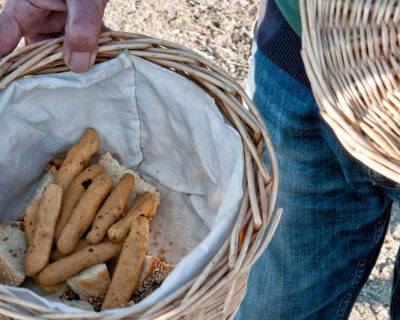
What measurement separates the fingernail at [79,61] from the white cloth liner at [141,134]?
37mm

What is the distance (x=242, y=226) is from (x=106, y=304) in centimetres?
21

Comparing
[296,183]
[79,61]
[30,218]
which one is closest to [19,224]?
[30,218]

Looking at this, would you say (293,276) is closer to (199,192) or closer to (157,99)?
(199,192)

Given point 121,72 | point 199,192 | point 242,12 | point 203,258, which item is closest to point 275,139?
point 199,192

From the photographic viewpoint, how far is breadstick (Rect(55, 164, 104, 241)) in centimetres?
99

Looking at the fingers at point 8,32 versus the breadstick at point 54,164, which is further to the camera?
the breadstick at point 54,164

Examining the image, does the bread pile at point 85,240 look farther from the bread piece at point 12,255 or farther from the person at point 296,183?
the person at point 296,183

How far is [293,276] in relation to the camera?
1290 millimetres

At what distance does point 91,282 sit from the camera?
949mm

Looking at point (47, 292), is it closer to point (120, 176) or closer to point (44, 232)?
point (44, 232)

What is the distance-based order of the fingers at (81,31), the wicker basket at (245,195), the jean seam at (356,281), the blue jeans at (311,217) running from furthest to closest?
the jean seam at (356,281) < the blue jeans at (311,217) < the fingers at (81,31) < the wicker basket at (245,195)

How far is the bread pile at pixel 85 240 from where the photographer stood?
0.94m

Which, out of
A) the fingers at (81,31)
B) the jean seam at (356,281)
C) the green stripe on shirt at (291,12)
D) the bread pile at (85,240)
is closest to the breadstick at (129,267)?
the bread pile at (85,240)

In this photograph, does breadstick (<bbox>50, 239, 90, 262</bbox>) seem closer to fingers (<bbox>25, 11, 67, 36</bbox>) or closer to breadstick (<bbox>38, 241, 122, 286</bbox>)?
breadstick (<bbox>38, 241, 122, 286</bbox>)
